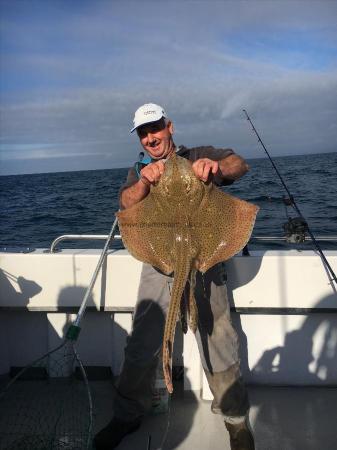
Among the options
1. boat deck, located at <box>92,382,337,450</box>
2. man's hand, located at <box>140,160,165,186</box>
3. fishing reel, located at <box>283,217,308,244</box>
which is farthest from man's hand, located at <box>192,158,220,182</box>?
boat deck, located at <box>92,382,337,450</box>

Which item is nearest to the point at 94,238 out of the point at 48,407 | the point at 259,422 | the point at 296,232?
the point at 48,407

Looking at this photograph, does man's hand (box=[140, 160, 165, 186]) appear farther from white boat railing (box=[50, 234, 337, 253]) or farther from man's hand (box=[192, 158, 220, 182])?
white boat railing (box=[50, 234, 337, 253])

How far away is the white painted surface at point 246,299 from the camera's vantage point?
3900 mm

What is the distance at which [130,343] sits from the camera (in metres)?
3.47

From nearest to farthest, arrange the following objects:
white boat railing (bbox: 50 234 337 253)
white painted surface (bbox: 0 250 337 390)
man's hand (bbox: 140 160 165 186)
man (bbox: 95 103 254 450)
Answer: man's hand (bbox: 140 160 165 186) → man (bbox: 95 103 254 450) → white painted surface (bbox: 0 250 337 390) → white boat railing (bbox: 50 234 337 253)

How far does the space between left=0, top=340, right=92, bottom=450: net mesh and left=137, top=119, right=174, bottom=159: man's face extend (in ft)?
5.82

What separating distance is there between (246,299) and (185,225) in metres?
1.46

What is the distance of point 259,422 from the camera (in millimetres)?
3703

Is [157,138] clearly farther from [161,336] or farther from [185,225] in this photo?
[161,336]

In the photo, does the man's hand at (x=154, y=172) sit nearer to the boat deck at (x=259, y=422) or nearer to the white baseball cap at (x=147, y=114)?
the white baseball cap at (x=147, y=114)

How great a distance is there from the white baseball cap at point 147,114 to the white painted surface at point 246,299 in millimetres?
1332

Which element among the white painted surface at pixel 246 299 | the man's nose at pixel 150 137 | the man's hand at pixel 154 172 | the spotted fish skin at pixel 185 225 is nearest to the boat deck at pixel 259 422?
the white painted surface at pixel 246 299

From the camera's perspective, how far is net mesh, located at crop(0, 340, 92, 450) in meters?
3.33

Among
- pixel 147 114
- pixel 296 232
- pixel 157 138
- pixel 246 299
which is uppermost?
pixel 147 114
